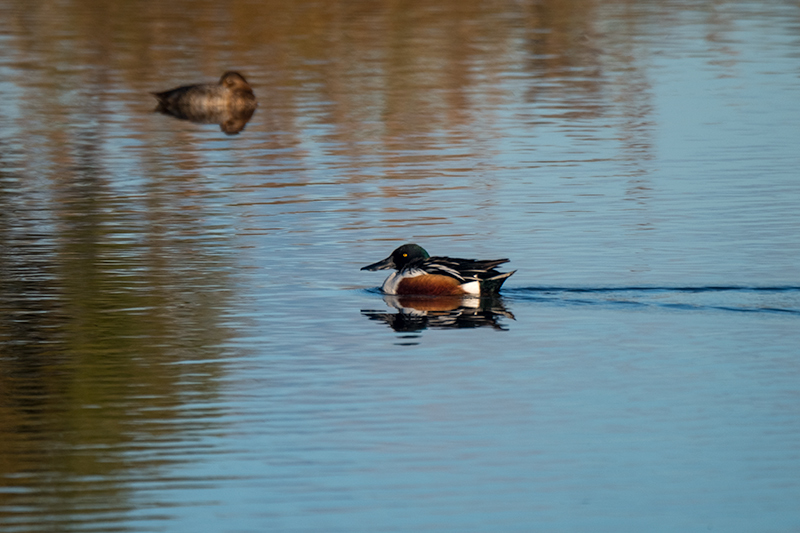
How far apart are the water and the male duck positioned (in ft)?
0.61

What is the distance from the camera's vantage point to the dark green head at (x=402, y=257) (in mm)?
13648

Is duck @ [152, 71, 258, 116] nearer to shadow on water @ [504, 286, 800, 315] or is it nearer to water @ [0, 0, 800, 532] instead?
water @ [0, 0, 800, 532]

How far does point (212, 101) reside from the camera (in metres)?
27.4

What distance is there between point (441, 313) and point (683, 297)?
211 centimetres

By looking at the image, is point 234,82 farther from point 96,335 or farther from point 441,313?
point 96,335

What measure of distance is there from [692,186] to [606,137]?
4.71 meters

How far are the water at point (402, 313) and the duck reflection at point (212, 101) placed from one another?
43 cm

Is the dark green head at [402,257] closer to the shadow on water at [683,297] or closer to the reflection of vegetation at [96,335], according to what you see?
the shadow on water at [683,297]

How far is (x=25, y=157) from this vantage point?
22.0 metres

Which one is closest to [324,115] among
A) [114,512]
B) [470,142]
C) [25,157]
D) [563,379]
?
[470,142]

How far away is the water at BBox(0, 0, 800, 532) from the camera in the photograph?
26.7ft

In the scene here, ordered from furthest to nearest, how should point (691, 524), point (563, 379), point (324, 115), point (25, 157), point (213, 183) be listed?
point (324, 115) → point (25, 157) → point (213, 183) → point (563, 379) → point (691, 524)

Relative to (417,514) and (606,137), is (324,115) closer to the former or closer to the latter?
(606,137)

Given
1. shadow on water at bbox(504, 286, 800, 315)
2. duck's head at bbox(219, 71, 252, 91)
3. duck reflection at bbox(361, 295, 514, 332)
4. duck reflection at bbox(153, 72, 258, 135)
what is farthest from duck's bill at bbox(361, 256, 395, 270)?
duck's head at bbox(219, 71, 252, 91)
